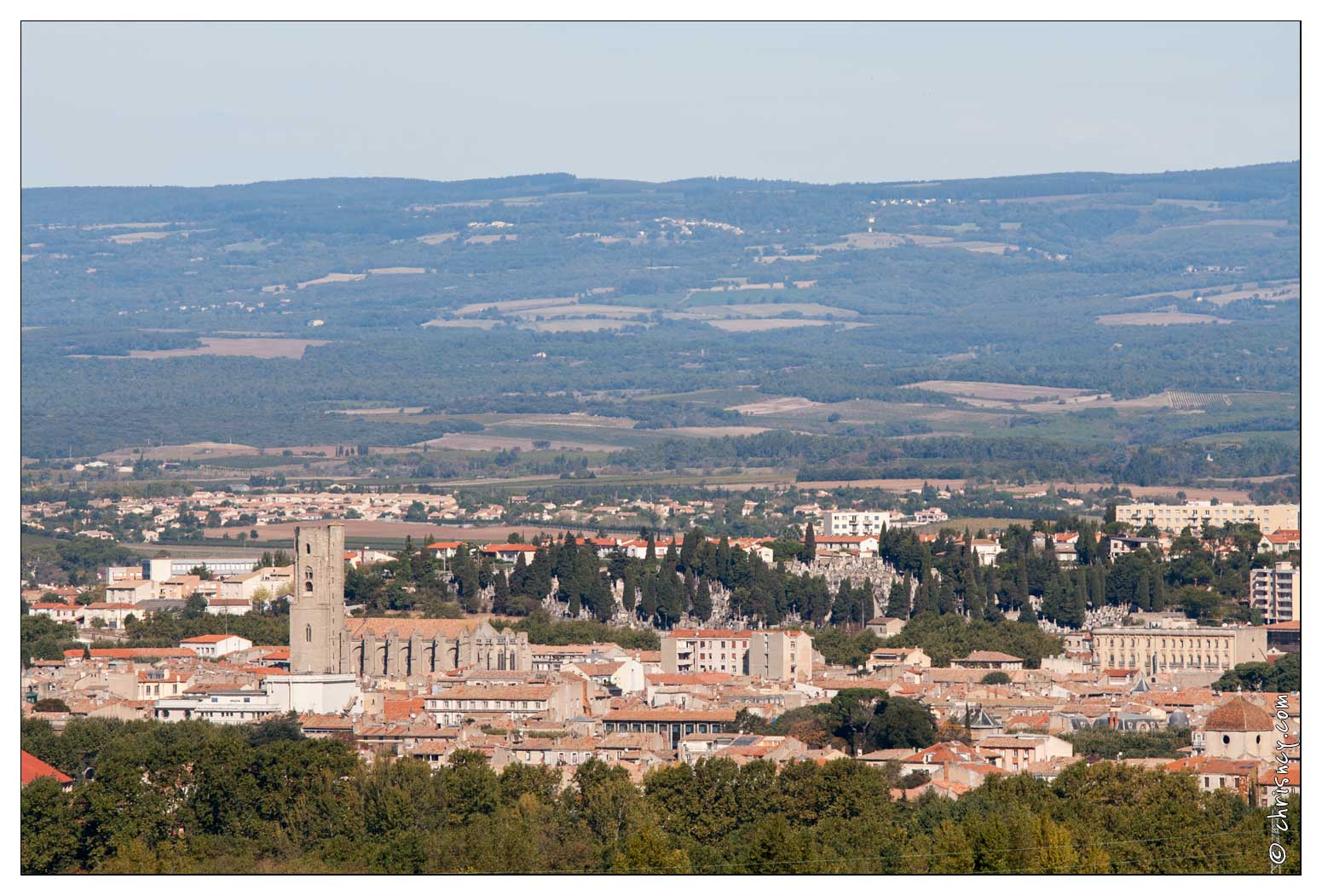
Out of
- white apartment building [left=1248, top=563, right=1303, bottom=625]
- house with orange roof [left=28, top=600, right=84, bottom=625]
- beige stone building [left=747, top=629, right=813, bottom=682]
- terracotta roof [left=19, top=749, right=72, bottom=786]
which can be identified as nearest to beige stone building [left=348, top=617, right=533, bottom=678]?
beige stone building [left=747, top=629, right=813, bottom=682]

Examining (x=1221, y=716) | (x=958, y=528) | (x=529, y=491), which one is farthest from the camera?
(x=529, y=491)

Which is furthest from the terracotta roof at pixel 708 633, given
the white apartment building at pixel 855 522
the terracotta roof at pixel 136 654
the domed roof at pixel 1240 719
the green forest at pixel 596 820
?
the white apartment building at pixel 855 522

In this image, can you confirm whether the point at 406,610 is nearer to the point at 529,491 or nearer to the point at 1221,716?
the point at 1221,716

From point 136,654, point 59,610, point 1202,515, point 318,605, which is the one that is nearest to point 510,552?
point 59,610

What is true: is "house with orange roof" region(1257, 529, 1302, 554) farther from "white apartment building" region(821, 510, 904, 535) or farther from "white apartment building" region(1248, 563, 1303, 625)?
"white apartment building" region(821, 510, 904, 535)

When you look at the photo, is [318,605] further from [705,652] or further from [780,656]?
[780,656]

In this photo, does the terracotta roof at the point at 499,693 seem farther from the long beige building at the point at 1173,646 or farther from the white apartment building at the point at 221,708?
the long beige building at the point at 1173,646

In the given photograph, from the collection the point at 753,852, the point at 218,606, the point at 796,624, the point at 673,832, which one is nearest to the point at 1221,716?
the point at 673,832
